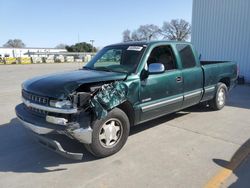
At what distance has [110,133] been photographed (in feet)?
14.0

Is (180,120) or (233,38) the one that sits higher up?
(233,38)

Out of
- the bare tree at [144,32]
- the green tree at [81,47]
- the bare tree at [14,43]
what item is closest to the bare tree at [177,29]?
the bare tree at [144,32]

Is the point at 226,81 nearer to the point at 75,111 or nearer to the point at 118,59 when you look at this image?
the point at 118,59

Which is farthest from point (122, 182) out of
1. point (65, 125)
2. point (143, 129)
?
point (143, 129)

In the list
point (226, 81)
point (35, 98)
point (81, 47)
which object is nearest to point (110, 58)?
point (35, 98)

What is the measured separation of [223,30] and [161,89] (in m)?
11.1

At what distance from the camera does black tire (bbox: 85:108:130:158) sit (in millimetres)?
4016

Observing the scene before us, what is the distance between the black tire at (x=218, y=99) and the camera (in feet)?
23.2

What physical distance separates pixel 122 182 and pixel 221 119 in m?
3.85

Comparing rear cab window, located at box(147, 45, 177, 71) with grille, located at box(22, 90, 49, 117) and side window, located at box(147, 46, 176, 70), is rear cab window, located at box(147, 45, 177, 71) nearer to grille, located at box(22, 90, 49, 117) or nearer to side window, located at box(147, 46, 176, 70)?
side window, located at box(147, 46, 176, 70)

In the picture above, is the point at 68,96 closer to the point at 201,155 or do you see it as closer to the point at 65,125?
the point at 65,125

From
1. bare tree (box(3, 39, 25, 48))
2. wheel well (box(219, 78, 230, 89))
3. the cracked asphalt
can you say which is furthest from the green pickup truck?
bare tree (box(3, 39, 25, 48))

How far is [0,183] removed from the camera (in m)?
3.56

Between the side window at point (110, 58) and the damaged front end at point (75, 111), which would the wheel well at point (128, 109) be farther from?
the side window at point (110, 58)
